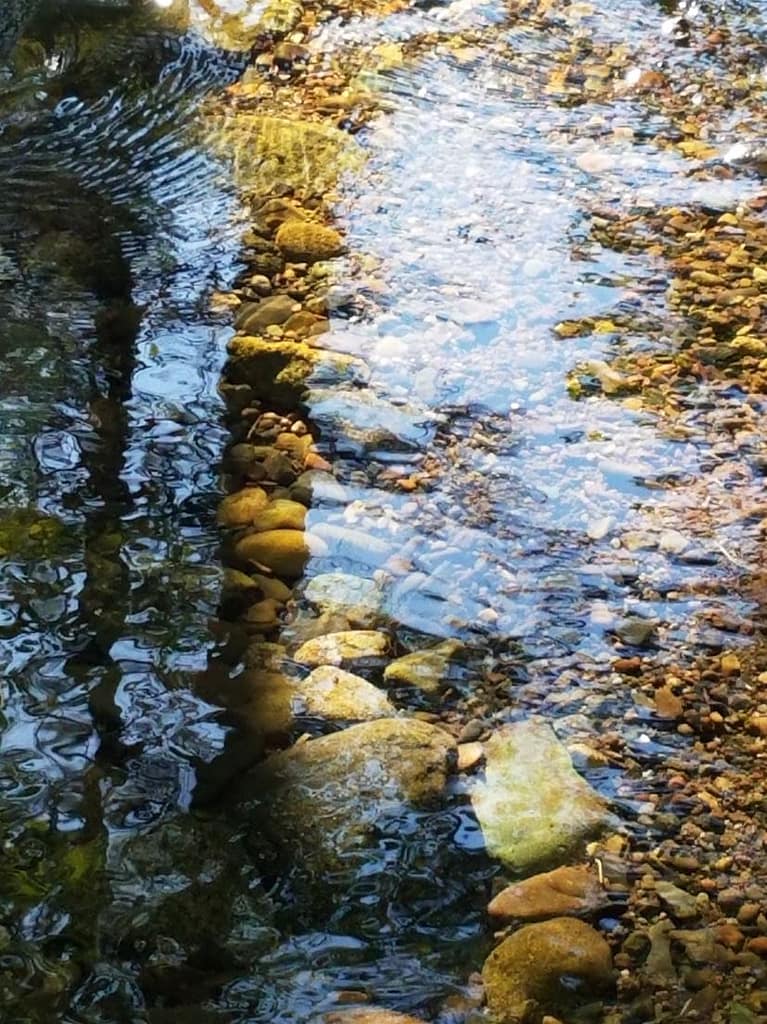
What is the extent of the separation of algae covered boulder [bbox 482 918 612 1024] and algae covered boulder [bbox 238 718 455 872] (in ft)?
1.02

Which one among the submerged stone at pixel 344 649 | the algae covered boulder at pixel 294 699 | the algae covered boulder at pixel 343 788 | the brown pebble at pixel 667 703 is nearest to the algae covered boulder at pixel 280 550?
the submerged stone at pixel 344 649

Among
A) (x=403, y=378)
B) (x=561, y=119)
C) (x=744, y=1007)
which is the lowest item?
(x=744, y=1007)

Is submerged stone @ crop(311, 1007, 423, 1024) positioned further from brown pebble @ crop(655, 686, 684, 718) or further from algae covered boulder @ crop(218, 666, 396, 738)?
brown pebble @ crop(655, 686, 684, 718)

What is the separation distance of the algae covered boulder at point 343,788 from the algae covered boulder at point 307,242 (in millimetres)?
1806

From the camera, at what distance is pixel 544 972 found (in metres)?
1.85

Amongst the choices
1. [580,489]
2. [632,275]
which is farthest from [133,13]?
[580,489]

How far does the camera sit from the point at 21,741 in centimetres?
219

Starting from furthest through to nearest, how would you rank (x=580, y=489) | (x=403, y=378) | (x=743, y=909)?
(x=403, y=378)
(x=580, y=489)
(x=743, y=909)

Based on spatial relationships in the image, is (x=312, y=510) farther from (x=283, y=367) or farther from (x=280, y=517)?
(x=283, y=367)

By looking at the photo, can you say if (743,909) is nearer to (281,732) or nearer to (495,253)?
(281,732)

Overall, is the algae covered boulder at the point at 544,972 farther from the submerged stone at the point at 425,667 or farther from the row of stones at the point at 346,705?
the submerged stone at the point at 425,667

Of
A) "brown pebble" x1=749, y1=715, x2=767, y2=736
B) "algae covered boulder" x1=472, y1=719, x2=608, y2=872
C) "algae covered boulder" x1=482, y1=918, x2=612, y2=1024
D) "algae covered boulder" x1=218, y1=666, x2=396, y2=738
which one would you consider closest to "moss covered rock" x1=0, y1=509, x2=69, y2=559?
"algae covered boulder" x1=218, y1=666, x2=396, y2=738

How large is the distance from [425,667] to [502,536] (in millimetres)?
440

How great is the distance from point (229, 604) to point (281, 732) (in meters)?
0.37
